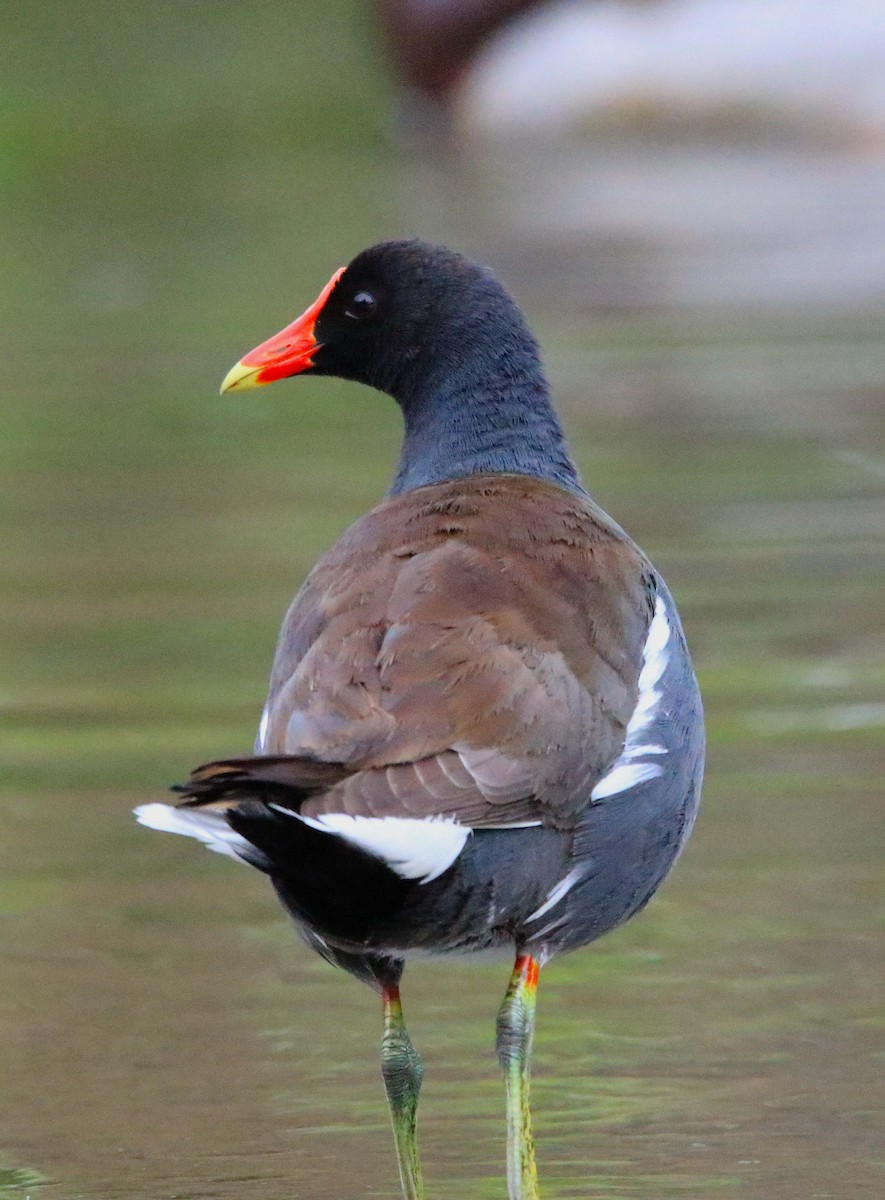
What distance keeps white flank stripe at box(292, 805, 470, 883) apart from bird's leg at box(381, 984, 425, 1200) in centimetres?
58

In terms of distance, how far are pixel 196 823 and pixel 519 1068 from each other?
79 centimetres

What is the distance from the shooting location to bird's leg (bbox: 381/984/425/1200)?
3.66 meters

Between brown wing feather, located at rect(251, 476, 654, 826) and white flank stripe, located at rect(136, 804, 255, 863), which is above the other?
brown wing feather, located at rect(251, 476, 654, 826)

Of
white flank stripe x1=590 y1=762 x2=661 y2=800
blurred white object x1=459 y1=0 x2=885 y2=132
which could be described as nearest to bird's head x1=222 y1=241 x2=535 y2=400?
white flank stripe x1=590 y1=762 x2=661 y2=800

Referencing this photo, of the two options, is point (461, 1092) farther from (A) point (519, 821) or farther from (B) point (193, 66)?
(B) point (193, 66)

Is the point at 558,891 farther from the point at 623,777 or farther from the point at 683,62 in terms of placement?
the point at 683,62

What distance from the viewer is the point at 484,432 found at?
171 inches

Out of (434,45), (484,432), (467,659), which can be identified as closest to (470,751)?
(467,659)

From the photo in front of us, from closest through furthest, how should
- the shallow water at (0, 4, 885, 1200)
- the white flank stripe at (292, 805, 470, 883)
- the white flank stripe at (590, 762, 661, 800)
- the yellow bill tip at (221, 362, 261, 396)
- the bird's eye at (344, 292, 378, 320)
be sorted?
1. the white flank stripe at (292, 805, 470, 883)
2. the white flank stripe at (590, 762, 661, 800)
3. the shallow water at (0, 4, 885, 1200)
4. the bird's eye at (344, 292, 378, 320)
5. the yellow bill tip at (221, 362, 261, 396)

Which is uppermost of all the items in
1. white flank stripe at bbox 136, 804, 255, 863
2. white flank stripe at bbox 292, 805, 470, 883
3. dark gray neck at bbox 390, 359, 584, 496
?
dark gray neck at bbox 390, 359, 584, 496

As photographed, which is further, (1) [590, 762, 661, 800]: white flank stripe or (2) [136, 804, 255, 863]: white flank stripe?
(1) [590, 762, 661, 800]: white flank stripe

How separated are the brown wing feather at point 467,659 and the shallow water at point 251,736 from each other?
77cm

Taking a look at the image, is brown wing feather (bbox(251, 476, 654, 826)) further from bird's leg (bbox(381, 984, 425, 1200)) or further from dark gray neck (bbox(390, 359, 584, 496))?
bird's leg (bbox(381, 984, 425, 1200))

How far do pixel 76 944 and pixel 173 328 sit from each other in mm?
6412
